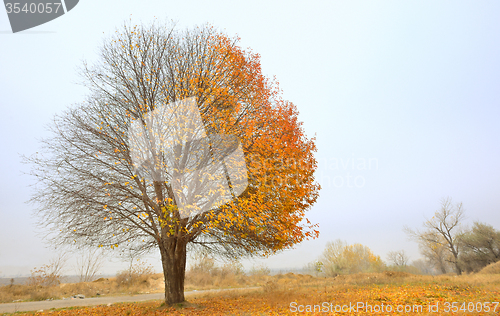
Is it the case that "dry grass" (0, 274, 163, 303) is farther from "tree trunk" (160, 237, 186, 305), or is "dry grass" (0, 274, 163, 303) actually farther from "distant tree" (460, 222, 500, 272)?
"distant tree" (460, 222, 500, 272)

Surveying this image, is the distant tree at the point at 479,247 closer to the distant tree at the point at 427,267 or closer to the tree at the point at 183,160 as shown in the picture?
the distant tree at the point at 427,267

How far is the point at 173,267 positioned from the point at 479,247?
34888 mm

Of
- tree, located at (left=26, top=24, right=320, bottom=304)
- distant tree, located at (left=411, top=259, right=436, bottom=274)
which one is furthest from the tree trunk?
distant tree, located at (left=411, top=259, right=436, bottom=274)

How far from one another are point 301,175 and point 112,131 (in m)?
7.66

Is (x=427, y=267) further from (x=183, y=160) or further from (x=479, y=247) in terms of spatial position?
(x=183, y=160)

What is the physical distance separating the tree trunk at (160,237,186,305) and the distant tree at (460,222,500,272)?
33.7 meters

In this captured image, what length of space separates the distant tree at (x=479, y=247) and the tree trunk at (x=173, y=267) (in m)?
33.7

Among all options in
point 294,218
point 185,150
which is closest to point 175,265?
point 185,150

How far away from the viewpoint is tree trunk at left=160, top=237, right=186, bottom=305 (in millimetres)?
10453

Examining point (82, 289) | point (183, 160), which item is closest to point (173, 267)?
point (183, 160)

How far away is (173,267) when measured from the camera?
34.6 feet

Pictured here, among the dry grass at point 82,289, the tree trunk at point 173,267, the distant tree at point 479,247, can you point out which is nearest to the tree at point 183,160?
the tree trunk at point 173,267

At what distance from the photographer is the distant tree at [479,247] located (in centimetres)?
2811

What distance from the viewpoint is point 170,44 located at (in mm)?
11352
